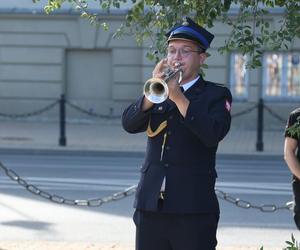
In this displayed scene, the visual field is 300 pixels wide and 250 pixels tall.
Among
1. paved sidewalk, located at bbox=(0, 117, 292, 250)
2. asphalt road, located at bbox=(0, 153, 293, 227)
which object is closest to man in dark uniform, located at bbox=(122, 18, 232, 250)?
paved sidewalk, located at bbox=(0, 117, 292, 250)

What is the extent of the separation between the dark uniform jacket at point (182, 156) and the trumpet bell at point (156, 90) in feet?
0.55

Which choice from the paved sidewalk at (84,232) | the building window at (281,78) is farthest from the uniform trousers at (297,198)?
the building window at (281,78)

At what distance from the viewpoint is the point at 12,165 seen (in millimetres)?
14086

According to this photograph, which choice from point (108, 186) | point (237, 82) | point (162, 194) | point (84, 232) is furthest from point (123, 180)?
point (237, 82)

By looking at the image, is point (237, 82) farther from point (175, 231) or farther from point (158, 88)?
point (158, 88)

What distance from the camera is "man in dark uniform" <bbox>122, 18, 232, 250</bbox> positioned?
3.72 metres

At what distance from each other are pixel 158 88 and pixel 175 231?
0.71m

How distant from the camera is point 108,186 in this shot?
37.4 feet

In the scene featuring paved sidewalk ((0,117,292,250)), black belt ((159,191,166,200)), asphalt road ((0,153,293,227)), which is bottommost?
asphalt road ((0,153,293,227))

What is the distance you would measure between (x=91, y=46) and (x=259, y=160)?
809cm

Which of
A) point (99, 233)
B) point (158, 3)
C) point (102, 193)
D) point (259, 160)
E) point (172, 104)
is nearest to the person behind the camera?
point (172, 104)

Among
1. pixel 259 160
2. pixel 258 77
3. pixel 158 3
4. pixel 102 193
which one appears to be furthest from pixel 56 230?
pixel 258 77

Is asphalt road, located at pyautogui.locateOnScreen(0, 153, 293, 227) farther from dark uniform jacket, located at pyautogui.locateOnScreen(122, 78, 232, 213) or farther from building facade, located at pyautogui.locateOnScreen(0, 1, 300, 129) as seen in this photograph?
building facade, located at pyautogui.locateOnScreen(0, 1, 300, 129)

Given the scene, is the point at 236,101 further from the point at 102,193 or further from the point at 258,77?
the point at 102,193
